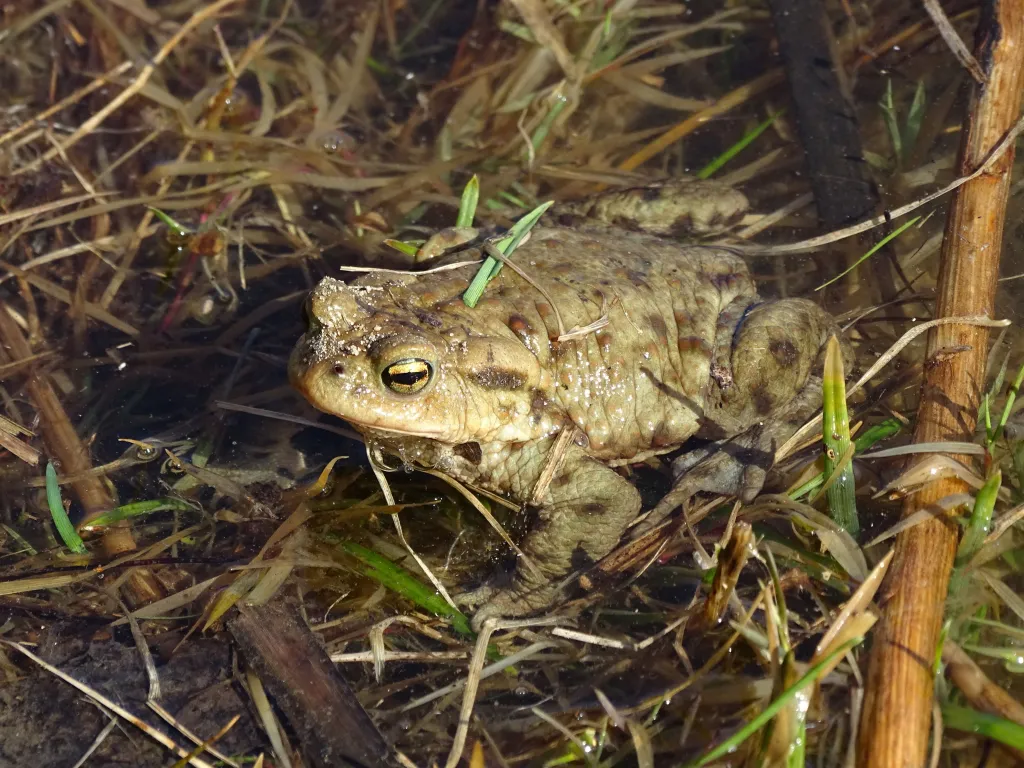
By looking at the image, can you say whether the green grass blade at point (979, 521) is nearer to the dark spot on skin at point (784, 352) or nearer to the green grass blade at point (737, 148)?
the dark spot on skin at point (784, 352)

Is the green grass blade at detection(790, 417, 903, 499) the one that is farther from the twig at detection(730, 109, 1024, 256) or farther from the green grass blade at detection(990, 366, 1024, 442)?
the twig at detection(730, 109, 1024, 256)

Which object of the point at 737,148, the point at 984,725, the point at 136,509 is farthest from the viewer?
the point at 737,148

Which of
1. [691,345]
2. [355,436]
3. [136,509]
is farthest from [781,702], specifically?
[136,509]

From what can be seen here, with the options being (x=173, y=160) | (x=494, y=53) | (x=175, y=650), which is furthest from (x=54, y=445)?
(x=494, y=53)

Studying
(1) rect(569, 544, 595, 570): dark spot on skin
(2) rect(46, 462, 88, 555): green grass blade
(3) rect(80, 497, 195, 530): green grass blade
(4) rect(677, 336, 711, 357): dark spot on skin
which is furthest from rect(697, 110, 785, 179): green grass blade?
(2) rect(46, 462, 88, 555): green grass blade

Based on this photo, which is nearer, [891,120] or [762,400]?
[762,400]

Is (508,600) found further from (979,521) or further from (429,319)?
(979,521)

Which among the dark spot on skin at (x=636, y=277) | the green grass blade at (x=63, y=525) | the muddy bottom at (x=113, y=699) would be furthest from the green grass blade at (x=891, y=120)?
the green grass blade at (x=63, y=525)

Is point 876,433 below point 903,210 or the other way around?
below
